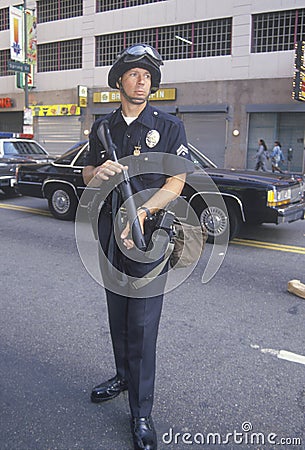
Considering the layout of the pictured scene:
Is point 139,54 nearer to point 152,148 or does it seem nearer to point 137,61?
point 137,61

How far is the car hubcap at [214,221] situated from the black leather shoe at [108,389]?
427 centimetres

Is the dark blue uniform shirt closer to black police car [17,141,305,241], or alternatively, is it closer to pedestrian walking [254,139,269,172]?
black police car [17,141,305,241]

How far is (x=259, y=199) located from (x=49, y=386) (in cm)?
449

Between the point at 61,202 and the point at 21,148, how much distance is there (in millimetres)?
4065

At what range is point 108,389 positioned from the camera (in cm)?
282

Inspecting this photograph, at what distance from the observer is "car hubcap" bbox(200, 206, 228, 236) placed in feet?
22.7

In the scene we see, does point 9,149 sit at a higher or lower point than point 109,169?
higher

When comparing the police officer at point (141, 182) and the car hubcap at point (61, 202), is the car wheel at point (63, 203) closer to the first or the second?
the car hubcap at point (61, 202)

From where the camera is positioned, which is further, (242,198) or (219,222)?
(219,222)

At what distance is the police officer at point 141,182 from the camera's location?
2418 mm

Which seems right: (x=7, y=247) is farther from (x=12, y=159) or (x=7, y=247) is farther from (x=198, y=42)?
(x=198, y=42)

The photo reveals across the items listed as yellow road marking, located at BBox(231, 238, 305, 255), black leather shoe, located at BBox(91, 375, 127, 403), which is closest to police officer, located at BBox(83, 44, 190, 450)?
black leather shoe, located at BBox(91, 375, 127, 403)

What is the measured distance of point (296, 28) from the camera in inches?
746

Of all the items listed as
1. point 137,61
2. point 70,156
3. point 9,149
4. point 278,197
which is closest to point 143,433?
point 137,61
